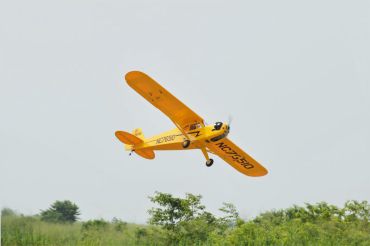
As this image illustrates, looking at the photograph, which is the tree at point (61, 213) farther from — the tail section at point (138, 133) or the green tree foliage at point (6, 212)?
the tail section at point (138, 133)

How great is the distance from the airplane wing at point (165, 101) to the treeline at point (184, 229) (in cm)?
526

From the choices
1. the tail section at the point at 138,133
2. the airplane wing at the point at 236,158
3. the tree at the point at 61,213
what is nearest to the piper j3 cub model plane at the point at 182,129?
the airplane wing at the point at 236,158

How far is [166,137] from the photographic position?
23.0 meters

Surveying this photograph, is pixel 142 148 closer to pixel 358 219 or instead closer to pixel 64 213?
pixel 64 213

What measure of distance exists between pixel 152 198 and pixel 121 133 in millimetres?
3674

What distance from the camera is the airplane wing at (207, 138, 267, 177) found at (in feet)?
76.3

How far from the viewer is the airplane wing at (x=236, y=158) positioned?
23.2 m

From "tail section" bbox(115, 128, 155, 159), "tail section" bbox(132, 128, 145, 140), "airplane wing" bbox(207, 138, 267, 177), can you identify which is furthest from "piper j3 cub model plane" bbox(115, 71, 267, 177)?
"tail section" bbox(132, 128, 145, 140)

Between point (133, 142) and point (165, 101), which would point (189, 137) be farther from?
point (133, 142)

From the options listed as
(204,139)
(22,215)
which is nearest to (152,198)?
(204,139)

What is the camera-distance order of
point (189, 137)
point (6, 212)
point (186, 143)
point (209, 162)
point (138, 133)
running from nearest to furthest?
point (6, 212) → point (186, 143) → point (189, 137) → point (209, 162) → point (138, 133)

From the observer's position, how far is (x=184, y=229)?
78.9 feet

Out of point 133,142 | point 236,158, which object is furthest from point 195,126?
point 133,142

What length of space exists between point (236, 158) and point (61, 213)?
9171 mm
